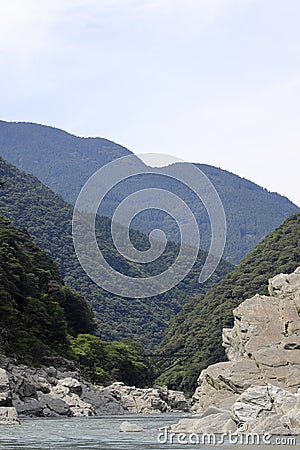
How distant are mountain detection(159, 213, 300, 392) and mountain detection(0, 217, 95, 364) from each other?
60.7 feet

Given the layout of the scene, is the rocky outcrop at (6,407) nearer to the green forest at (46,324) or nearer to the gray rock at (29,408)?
the gray rock at (29,408)

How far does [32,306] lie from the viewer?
233 ft

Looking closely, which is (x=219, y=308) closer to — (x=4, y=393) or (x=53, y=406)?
(x=53, y=406)

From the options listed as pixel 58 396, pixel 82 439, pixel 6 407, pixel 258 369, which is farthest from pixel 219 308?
pixel 82 439

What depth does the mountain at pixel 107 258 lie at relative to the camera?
134 metres

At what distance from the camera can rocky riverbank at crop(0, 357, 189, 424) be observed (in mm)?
41491

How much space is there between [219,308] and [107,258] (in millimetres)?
43514

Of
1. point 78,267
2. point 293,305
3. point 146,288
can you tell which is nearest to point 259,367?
point 293,305

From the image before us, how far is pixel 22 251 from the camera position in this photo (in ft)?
267

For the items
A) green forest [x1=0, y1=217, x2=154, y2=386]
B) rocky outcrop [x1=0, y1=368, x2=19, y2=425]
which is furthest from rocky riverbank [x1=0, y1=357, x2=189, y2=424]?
green forest [x1=0, y1=217, x2=154, y2=386]

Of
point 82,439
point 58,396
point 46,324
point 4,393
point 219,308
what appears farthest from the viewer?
point 219,308

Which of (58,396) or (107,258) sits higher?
(107,258)

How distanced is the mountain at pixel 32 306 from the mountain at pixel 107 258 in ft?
121

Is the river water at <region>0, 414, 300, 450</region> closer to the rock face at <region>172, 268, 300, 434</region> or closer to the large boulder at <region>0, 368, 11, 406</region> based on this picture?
the large boulder at <region>0, 368, 11, 406</region>
